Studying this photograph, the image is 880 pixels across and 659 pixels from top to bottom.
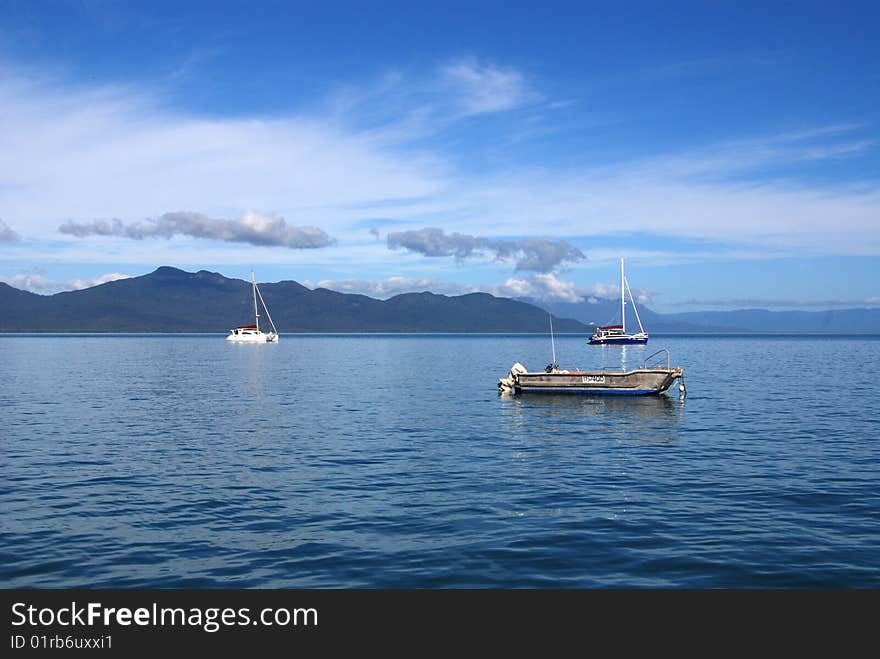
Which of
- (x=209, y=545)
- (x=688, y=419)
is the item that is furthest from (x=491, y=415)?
(x=209, y=545)

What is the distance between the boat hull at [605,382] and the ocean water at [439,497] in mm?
6702

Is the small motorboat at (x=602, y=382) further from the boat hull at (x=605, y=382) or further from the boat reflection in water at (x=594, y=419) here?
the boat reflection in water at (x=594, y=419)

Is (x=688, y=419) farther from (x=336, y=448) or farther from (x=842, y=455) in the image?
(x=336, y=448)

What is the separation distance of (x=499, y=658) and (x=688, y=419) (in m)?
34.5

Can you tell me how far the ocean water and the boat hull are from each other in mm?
6702

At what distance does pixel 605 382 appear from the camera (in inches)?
2131

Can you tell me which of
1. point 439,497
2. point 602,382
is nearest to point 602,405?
point 602,382

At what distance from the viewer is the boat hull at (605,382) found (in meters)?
53.7

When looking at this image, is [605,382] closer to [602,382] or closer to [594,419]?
[602,382]

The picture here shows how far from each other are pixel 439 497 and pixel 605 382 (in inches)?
1363

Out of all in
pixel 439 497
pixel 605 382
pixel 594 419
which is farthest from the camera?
pixel 605 382

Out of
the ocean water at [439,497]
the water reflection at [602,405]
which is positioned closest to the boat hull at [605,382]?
the water reflection at [602,405]

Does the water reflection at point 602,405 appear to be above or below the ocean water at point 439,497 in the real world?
below

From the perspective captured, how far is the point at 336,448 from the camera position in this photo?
3169 centimetres
